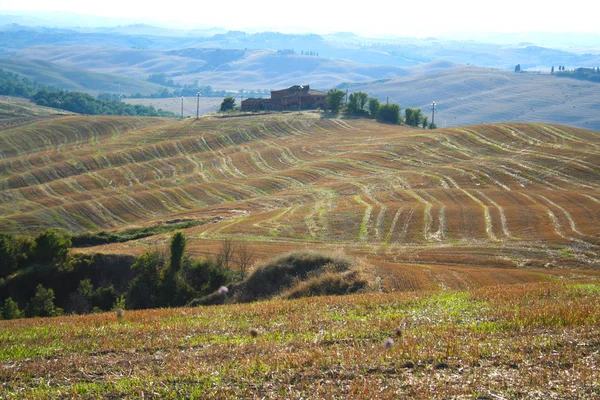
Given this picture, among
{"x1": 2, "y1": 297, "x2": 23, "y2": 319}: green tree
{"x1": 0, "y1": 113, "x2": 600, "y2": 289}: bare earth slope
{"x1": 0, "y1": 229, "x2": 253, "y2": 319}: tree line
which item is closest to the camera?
{"x1": 2, "y1": 297, "x2": 23, "y2": 319}: green tree

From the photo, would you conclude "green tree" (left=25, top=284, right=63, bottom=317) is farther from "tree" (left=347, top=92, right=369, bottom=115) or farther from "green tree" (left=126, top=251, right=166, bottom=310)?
"tree" (left=347, top=92, right=369, bottom=115)

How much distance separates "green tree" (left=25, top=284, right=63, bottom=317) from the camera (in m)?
33.4

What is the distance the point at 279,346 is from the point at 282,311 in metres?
5.20

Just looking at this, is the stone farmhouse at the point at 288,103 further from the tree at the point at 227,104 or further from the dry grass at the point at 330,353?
the dry grass at the point at 330,353

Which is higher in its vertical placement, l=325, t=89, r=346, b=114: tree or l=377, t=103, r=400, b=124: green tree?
l=325, t=89, r=346, b=114: tree

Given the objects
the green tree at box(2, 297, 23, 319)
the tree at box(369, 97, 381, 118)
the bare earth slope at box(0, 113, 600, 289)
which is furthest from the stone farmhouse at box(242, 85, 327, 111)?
the green tree at box(2, 297, 23, 319)

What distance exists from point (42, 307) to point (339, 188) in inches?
1630

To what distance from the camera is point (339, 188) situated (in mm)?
70125

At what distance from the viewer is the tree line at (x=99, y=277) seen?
34.2m

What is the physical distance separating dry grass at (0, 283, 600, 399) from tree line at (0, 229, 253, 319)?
12977 millimetres

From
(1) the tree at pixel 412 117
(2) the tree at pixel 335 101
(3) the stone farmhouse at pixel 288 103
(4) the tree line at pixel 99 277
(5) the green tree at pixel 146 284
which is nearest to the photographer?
(4) the tree line at pixel 99 277

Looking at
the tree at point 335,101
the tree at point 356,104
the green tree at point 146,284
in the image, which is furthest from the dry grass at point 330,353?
the tree at point 335,101

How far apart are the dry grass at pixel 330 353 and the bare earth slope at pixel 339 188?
11.2m

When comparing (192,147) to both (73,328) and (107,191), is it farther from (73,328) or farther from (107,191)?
(73,328)
